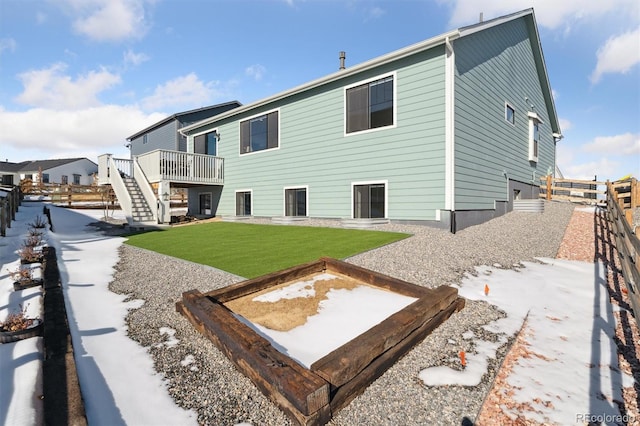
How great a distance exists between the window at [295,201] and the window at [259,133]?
232cm

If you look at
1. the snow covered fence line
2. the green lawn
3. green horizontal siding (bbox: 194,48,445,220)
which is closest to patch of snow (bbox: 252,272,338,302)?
the green lawn

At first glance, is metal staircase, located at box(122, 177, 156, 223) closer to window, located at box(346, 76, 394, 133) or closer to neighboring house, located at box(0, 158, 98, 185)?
window, located at box(346, 76, 394, 133)

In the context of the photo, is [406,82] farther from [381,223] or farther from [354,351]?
[354,351]

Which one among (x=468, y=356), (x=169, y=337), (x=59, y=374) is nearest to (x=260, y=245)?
(x=169, y=337)

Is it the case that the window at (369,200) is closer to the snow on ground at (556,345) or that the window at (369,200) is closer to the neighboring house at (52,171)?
the snow on ground at (556,345)

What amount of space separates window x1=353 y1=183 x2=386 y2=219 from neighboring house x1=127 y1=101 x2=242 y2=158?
680 inches

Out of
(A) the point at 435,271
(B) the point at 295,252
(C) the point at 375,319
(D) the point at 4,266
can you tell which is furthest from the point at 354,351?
(D) the point at 4,266

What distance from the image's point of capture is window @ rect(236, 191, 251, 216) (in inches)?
573

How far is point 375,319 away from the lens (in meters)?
3.58

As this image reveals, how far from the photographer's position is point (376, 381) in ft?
8.12

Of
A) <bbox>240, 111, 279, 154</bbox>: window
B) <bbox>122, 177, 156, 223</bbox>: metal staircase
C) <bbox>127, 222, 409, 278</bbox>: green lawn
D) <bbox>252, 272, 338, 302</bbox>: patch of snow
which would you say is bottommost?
<bbox>252, 272, 338, 302</bbox>: patch of snow

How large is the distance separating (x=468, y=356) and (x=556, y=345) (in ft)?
3.55

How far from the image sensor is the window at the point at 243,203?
47.7 feet

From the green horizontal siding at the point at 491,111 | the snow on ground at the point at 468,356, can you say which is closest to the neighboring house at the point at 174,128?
the green horizontal siding at the point at 491,111
